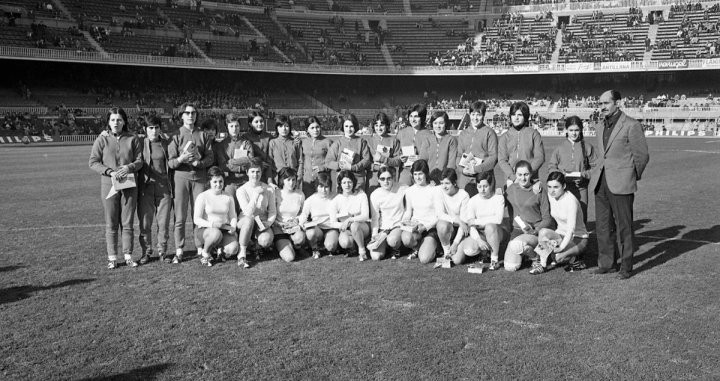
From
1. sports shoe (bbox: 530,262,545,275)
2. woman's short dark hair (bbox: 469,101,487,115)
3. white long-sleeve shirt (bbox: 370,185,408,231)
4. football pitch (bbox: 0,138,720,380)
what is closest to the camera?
football pitch (bbox: 0,138,720,380)

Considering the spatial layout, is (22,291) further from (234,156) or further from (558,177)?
(558,177)

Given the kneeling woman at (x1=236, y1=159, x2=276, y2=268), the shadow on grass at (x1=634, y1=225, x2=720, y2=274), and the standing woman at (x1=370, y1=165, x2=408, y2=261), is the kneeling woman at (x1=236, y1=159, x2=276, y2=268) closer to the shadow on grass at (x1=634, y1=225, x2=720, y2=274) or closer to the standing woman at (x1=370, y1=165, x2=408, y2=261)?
the standing woman at (x1=370, y1=165, x2=408, y2=261)

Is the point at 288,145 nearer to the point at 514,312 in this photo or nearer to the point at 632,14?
the point at 514,312

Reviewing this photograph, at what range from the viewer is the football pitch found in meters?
4.73

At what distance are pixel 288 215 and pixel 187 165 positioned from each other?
A: 1.56 metres

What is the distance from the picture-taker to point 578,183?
8344mm

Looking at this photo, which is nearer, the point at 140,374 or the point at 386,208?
the point at 140,374

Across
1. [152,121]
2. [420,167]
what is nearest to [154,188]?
[152,121]

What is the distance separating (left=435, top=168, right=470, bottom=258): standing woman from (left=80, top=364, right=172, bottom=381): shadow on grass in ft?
13.9

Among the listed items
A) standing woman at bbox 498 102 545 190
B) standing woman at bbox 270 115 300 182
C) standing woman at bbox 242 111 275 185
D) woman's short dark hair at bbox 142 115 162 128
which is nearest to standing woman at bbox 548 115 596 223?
standing woman at bbox 498 102 545 190

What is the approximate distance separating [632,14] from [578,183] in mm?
52363

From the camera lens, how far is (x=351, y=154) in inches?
349

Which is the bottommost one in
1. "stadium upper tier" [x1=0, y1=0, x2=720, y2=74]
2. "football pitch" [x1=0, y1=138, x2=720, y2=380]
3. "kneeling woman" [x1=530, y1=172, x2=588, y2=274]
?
"football pitch" [x1=0, y1=138, x2=720, y2=380]

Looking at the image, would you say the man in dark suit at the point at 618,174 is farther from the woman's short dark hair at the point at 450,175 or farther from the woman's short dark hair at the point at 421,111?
the woman's short dark hair at the point at 421,111
